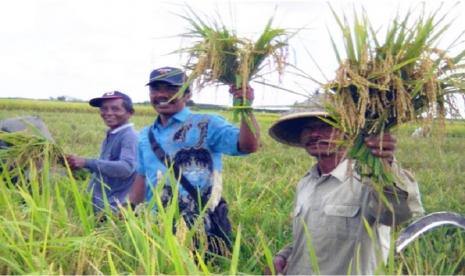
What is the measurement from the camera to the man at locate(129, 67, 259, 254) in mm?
3613

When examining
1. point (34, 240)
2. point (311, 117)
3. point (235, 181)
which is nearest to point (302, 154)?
point (235, 181)

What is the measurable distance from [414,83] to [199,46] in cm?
91

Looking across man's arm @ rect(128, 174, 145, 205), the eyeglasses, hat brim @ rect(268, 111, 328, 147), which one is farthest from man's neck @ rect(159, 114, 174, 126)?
hat brim @ rect(268, 111, 328, 147)

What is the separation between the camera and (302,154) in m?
11.6

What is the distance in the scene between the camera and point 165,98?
12.5 ft

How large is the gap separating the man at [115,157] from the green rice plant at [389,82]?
2137 mm

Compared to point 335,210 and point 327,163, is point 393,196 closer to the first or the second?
point 335,210

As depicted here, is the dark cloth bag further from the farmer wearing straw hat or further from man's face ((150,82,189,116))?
the farmer wearing straw hat

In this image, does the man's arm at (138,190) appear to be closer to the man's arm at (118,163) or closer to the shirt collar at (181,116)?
the man's arm at (118,163)

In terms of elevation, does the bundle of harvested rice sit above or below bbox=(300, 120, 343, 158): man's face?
below

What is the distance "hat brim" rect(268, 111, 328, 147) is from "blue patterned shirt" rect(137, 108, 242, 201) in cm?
29

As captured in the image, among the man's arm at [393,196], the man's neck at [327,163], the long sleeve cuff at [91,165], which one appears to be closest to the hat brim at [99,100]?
the long sleeve cuff at [91,165]

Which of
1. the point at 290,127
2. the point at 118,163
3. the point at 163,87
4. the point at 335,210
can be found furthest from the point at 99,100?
the point at 335,210

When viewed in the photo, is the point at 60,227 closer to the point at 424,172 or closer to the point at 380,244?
the point at 380,244
